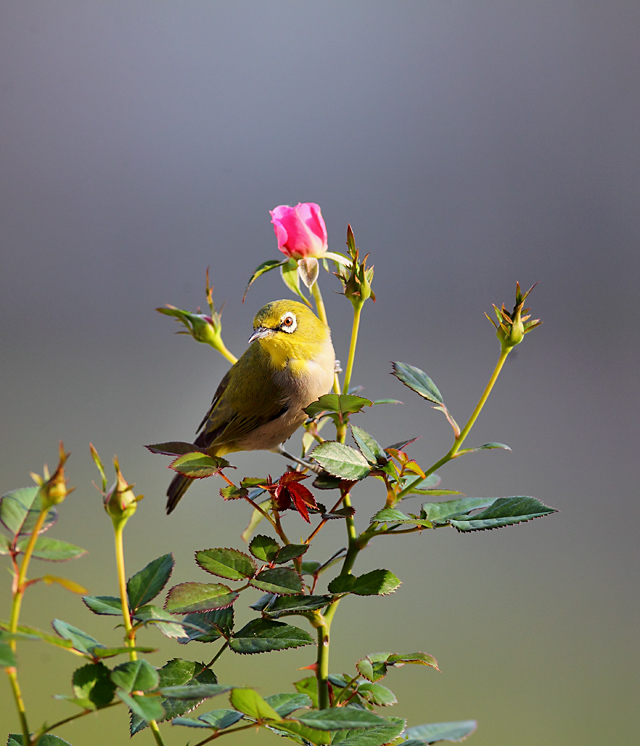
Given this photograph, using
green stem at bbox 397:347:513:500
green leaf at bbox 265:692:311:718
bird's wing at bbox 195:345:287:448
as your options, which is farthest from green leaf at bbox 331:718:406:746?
bird's wing at bbox 195:345:287:448

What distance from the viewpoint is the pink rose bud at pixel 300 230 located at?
1.58 ft

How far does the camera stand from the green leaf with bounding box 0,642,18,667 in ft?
0.81

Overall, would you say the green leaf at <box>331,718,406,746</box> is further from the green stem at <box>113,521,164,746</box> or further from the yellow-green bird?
the yellow-green bird

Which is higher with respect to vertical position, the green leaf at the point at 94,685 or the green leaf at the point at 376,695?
the green leaf at the point at 94,685

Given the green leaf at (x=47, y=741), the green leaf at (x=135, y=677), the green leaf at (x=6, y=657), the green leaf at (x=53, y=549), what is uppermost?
the green leaf at (x=53, y=549)

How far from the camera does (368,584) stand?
0.40 meters

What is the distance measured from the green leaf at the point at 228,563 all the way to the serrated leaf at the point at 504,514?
125 mm

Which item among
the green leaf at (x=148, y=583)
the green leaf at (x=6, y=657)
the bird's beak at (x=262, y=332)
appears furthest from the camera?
the bird's beak at (x=262, y=332)

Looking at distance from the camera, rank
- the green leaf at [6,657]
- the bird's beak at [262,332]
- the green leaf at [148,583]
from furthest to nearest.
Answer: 1. the bird's beak at [262,332]
2. the green leaf at [148,583]
3. the green leaf at [6,657]

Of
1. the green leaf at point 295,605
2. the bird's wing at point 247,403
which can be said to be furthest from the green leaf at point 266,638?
the bird's wing at point 247,403

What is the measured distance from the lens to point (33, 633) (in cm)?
28

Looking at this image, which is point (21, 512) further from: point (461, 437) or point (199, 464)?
point (461, 437)

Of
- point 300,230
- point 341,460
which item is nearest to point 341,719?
point 341,460

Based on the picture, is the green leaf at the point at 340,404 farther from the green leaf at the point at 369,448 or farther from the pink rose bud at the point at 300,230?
the pink rose bud at the point at 300,230
